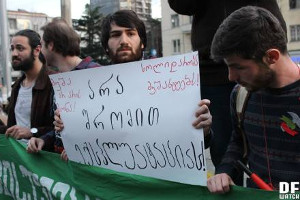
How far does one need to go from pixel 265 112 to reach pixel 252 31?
38 cm

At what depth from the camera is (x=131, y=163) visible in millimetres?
2248

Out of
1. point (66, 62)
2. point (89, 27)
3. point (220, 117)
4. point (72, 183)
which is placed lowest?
point (72, 183)

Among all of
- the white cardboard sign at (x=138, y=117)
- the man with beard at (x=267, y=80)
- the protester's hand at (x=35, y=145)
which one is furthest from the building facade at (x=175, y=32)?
the man with beard at (x=267, y=80)

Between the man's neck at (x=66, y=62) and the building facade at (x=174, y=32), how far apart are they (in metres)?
41.6

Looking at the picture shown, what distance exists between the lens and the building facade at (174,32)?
147ft

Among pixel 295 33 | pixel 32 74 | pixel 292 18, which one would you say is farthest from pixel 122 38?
pixel 292 18

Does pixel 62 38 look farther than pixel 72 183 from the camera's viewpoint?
Yes

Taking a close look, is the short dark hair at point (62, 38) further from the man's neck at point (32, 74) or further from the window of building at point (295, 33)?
the window of building at point (295, 33)

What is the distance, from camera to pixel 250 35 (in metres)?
1.82

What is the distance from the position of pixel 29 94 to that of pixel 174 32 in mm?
43557

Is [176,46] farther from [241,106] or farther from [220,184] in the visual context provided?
[220,184]

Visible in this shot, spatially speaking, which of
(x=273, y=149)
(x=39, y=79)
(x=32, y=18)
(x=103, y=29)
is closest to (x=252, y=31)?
(x=273, y=149)

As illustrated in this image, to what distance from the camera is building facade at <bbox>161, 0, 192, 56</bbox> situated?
44.8m

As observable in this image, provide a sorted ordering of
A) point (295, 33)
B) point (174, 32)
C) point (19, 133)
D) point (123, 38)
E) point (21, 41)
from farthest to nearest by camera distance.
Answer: point (174, 32) → point (295, 33) → point (21, 41) → point (19, 133) → point (123, 38)
